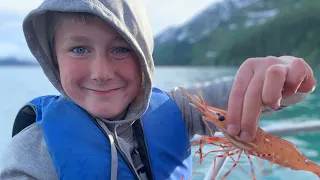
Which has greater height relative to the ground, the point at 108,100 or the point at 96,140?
the point at 108,100

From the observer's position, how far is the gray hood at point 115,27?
1.22m

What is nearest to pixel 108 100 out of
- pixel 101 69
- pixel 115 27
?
pixel 101 69

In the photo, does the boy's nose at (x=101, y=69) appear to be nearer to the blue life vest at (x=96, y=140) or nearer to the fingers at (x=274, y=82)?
the blue life vest at (x=96, y=140)

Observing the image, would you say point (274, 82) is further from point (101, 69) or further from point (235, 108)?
point (101, 69)

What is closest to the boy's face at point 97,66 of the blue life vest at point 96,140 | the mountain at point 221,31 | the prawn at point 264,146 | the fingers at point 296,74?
the blue life vest at point 96,140

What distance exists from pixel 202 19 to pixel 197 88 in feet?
325

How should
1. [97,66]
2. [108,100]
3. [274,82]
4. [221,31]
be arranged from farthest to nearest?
1. [221,31]
2. [108,100]
3. [97,66]
4. [274,82]

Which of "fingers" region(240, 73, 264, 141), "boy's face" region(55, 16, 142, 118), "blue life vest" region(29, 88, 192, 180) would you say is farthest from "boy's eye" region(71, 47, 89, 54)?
"fingers" region(240, 73, 264, 141)

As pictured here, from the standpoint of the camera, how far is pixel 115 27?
1.23m

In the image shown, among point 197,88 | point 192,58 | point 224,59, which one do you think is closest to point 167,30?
point 192,58

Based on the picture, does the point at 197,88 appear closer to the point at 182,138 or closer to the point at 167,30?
the point at 182,138

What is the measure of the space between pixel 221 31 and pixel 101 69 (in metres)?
83.3

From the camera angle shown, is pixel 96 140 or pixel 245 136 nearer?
pixel 245 136

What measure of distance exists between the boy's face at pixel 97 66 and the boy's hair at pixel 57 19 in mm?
14
